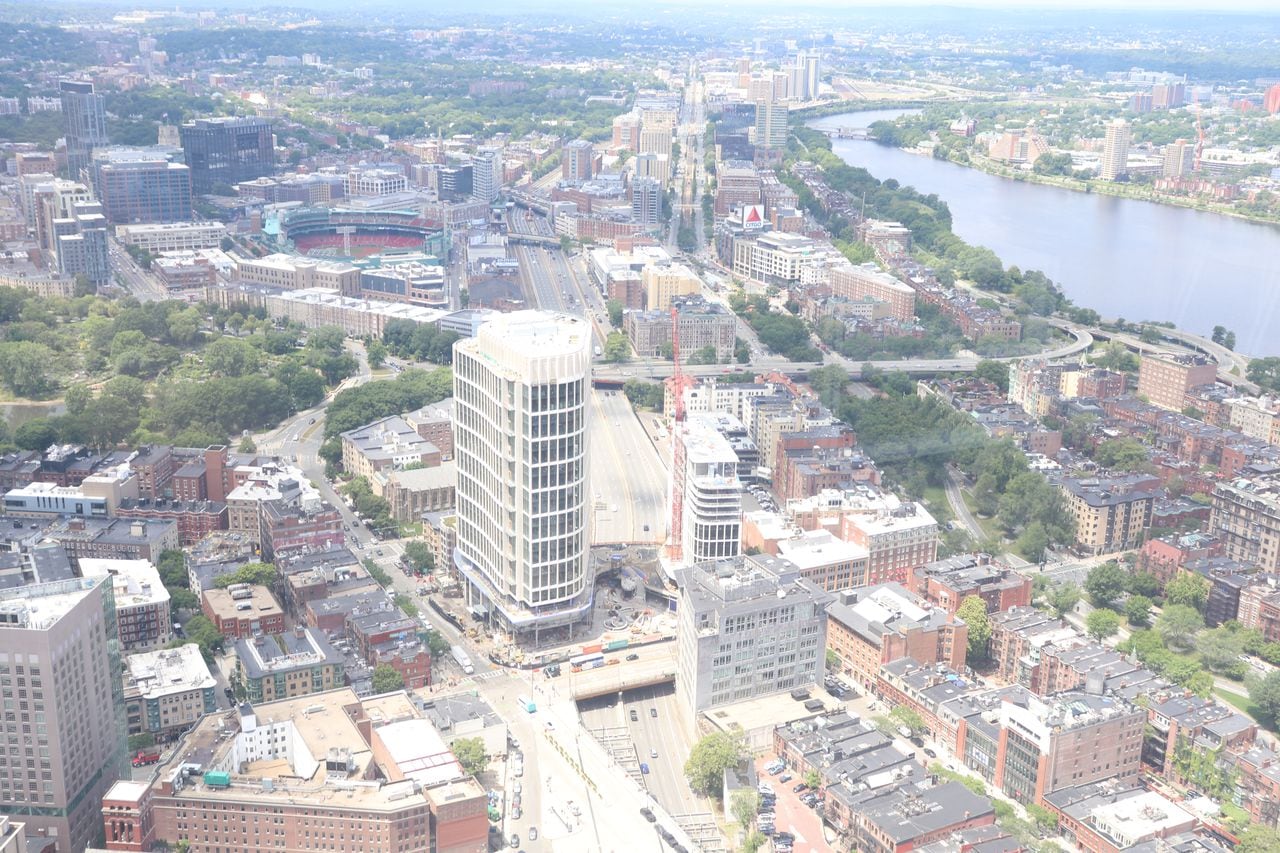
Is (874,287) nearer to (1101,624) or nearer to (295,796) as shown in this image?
(1101,624)

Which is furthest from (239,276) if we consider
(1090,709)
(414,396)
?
(1090,709)

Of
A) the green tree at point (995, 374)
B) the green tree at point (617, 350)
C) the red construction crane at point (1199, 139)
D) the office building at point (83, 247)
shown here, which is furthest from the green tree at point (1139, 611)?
the red construction crane at point (1199, 139)

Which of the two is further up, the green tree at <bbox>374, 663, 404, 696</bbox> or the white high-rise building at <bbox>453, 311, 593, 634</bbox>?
the white high-rise building at <bbox>453, 311, 593, 634</bbox>

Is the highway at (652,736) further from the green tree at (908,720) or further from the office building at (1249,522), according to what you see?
the office building at (1249,522)

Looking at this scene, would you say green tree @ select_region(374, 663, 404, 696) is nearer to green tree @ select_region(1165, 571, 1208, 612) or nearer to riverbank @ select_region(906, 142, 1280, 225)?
green tree @ select_region(1165, 571, 1208, 612)

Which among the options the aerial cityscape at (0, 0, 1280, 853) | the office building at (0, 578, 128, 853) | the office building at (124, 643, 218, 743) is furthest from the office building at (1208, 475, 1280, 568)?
the office building at (0, 578, 128, 853)

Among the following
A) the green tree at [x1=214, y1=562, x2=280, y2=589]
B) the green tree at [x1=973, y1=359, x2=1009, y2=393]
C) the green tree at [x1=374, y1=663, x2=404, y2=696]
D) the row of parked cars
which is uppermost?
the green tree at [x1=973, y1=359, x2=1009, y2=393]
